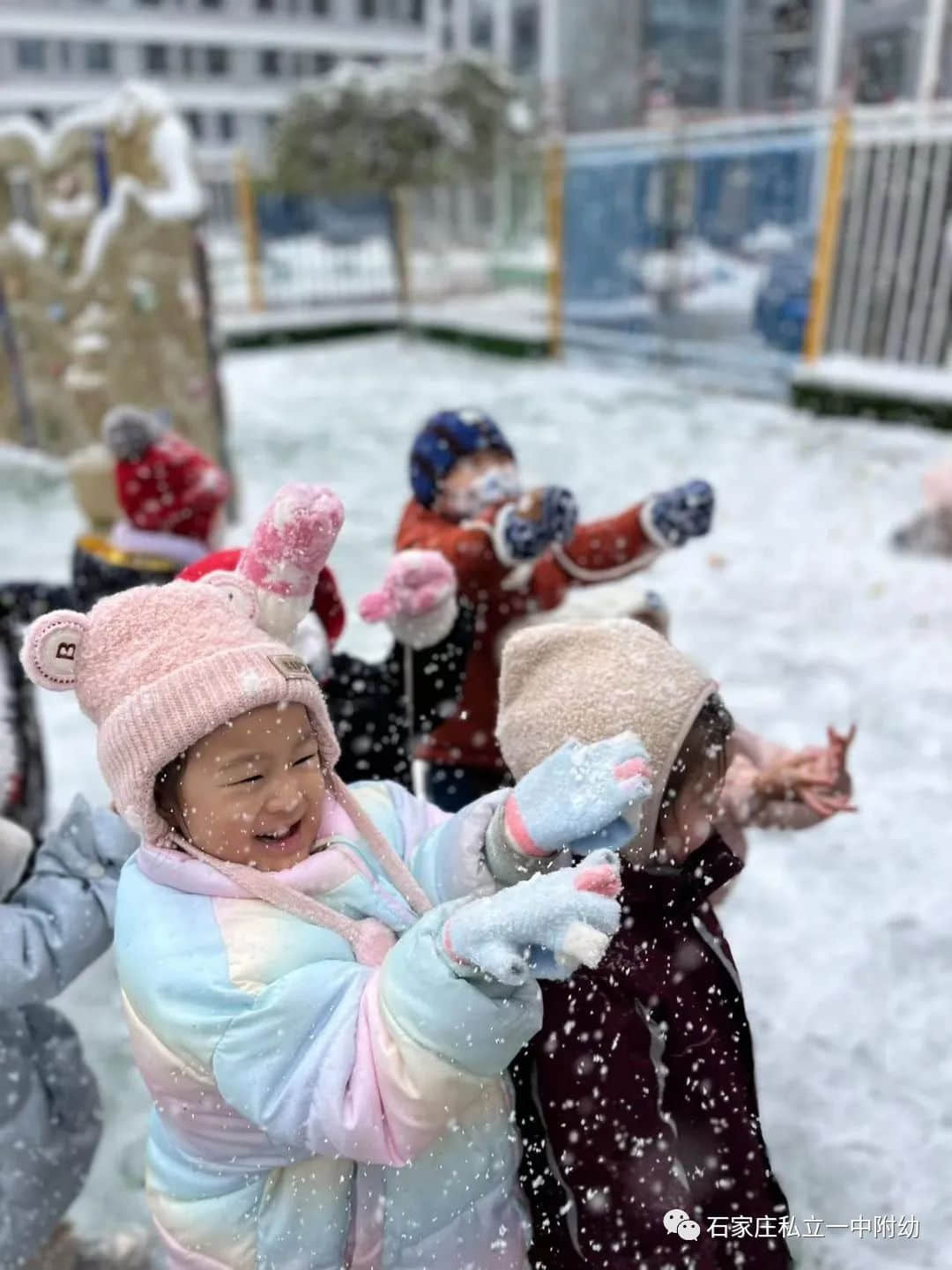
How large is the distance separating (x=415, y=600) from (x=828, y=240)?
777 cm

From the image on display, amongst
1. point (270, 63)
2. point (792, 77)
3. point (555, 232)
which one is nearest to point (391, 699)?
point (555, 232)

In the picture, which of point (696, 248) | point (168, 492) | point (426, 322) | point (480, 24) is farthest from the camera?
point (480, 24)

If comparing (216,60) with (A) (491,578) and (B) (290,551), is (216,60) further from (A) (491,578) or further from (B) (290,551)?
(B) (290,551)

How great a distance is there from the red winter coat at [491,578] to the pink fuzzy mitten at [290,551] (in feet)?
3.18

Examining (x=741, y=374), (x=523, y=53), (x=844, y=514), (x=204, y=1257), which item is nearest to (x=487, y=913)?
(x=204, y=1257)

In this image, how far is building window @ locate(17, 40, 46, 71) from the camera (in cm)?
3309

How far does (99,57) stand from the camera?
112 ft

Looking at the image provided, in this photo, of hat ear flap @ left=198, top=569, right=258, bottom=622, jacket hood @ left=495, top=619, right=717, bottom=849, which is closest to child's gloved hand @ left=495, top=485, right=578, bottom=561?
jacket hood @ left=495, top=619, right=717, bottom=849

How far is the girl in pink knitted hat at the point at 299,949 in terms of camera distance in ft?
3.35

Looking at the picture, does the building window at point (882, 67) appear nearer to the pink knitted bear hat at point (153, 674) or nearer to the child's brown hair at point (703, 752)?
the child's brown hair at point (703, 752)

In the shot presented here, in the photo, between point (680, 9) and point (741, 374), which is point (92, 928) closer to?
point (741, 374)

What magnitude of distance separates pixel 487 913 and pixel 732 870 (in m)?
0.50

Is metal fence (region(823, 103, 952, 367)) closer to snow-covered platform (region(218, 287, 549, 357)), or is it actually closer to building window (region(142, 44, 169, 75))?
snow-covered platform (region(218, 287, 549, 357))

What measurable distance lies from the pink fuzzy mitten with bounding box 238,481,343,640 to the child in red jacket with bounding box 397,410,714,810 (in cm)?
88
